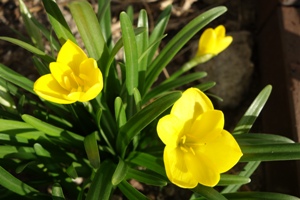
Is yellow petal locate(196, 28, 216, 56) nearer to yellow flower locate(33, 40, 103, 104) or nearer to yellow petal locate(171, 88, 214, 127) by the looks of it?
yellow petal locate(171, 88, 214, 127)

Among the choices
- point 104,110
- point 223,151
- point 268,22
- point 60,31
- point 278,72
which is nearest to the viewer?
point 223,151

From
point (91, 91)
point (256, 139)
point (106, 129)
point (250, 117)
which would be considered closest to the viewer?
point (91, 91)

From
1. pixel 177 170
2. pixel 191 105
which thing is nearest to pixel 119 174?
pixel 177 170

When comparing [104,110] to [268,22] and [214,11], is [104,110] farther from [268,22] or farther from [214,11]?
[268,22]

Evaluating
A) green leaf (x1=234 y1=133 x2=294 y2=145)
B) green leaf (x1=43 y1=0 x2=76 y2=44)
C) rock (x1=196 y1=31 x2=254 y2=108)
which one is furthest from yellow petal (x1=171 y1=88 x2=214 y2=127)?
rock (x1=196 y1=31 x2=254 y2=108)

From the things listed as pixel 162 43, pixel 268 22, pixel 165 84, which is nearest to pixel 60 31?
pixel 165 84

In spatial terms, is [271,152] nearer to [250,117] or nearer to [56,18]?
[250,117]
